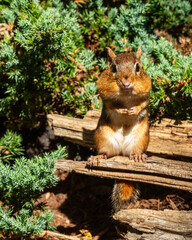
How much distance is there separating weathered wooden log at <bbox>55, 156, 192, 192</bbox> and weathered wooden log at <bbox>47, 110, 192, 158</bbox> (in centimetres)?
38

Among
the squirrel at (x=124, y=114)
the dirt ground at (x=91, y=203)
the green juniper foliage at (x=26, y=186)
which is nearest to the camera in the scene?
the squirrel at (x=124, y=114)

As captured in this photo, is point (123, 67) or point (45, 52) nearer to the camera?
point (123, 67)

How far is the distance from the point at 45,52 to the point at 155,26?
1.52m

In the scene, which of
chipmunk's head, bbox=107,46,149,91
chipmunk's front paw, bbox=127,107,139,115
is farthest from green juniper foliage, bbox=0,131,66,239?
chipmunk's head, bbox=107,46,149,91

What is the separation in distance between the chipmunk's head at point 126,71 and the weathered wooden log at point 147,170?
0.58 meters

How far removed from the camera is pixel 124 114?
7.73 ft

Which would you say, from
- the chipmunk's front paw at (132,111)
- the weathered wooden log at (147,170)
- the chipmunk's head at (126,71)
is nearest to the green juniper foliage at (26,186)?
the weathered wooden log at (147,170)

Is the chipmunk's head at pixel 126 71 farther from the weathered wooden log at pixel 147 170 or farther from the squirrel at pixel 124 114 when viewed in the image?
the weathered wooden log at pixel 147 170

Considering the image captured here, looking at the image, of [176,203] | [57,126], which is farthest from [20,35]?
[176,203]

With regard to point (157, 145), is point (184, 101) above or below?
above

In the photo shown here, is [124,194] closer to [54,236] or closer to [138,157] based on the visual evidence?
[138,157]

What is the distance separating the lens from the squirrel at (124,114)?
7.24 feet

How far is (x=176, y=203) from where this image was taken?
93.1 inches

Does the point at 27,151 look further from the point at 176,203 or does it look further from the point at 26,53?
the point at 176,203
